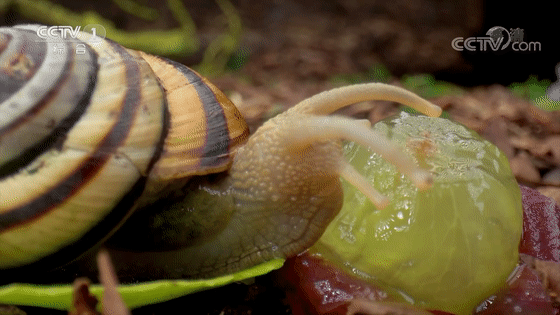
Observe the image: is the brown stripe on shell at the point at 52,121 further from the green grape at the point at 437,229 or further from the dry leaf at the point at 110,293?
the green grape at the point at 437,229

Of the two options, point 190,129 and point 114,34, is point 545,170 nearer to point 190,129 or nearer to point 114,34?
point 190,129

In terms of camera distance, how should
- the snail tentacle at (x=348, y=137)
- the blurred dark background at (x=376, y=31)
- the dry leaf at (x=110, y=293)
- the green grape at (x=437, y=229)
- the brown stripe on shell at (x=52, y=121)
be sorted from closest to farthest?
the dry leaf at (x=110, y=293)
the snail tentacle at (x=348, y=137)
the brown stripe on shell at (x=52, y=121)
the green grape at (x=437, y=229)
the blurred dark background at (x=376, y=31)

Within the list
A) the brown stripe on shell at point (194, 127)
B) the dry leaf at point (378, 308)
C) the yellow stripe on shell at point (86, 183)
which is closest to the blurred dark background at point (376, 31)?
the brown stripe on shell at point (194, 127)

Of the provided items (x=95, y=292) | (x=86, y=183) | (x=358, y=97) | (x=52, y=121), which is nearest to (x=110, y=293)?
(x=95, y=292)

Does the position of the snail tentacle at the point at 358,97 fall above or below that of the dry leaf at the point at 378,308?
above

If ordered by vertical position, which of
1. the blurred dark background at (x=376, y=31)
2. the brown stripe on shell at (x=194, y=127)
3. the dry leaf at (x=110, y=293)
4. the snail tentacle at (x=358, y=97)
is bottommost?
the blurred dark background at (x=376, y=31)

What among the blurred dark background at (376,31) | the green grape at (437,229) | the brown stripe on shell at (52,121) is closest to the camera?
the brown stripe on shell at (52,121)

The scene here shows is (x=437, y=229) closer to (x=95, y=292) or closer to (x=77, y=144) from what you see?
(x=95, y=292)

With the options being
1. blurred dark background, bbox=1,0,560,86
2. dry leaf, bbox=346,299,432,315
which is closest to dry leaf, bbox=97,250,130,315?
dry leaf, bbox=346,299,432,315
